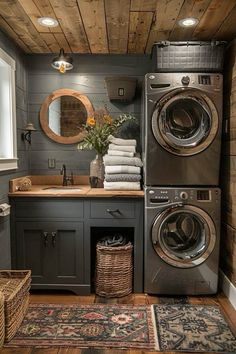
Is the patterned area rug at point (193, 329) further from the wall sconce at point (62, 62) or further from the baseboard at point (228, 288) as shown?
the wall sconce at point (62, 62)

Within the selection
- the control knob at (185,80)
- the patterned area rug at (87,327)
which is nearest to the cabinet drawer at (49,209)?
the patterned area rug at (87,327)

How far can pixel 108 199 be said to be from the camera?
2.71 metres


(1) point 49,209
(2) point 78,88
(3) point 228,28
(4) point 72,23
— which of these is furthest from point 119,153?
(3) point 228,28

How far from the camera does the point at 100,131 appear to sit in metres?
3.10

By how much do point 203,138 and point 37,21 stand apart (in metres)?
1.66

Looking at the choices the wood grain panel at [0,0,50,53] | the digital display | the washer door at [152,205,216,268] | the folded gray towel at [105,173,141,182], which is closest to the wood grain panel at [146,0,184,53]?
the wood grain panel at [0,0,50,53]

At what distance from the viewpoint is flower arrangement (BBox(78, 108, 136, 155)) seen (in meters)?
3.10

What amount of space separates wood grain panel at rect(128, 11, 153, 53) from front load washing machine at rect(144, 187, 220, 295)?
1351 mm

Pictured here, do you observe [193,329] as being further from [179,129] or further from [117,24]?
[117,24]

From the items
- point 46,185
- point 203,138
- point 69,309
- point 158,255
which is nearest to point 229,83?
point 203,138

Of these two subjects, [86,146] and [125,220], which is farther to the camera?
[86,146]

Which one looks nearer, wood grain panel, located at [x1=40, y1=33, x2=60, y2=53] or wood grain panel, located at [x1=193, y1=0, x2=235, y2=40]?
wood grain panel, located at [x1=193, y1=0, x2=235, y2=40]

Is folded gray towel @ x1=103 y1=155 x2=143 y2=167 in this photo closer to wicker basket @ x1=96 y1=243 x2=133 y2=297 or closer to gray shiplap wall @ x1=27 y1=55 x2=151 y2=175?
gray shiplap wall @ x1=27 y1=55 x2=151 y2=175

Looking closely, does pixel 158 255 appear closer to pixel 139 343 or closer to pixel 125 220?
pixel 125 220
